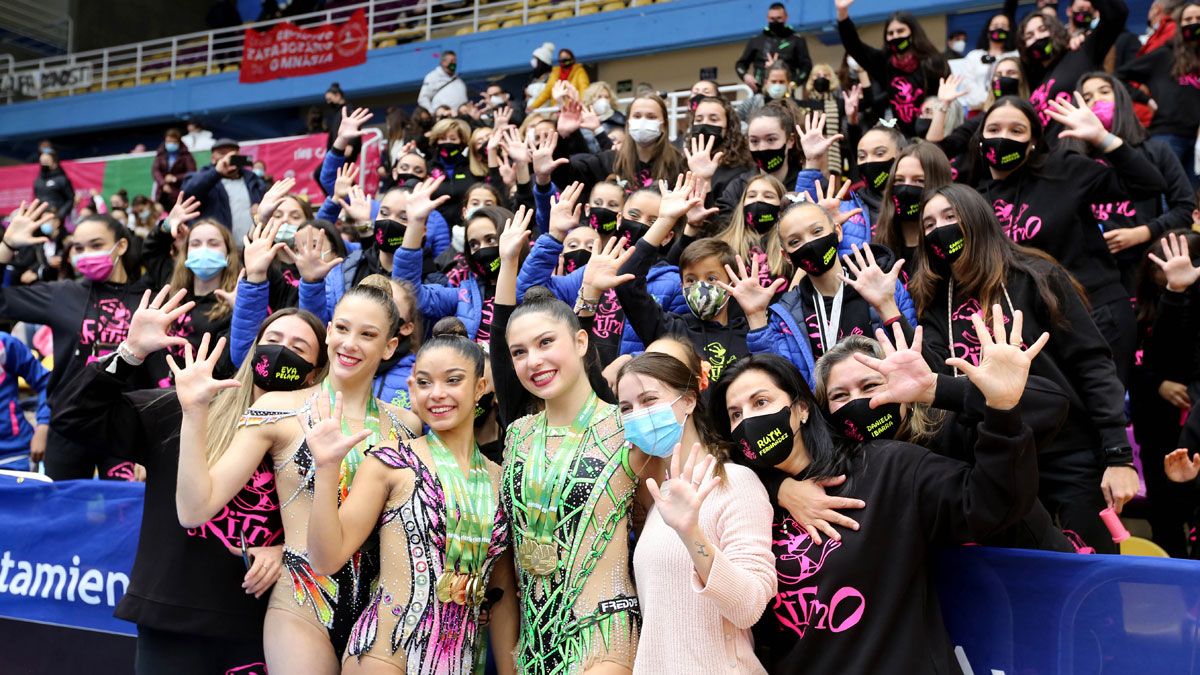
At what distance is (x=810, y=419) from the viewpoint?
3.37 meters

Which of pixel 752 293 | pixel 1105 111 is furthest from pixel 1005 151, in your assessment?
pixel 752 293

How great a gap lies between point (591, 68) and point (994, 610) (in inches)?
647

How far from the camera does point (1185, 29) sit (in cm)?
752

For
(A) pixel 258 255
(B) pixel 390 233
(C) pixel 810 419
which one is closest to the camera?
(C) pixel 810 419

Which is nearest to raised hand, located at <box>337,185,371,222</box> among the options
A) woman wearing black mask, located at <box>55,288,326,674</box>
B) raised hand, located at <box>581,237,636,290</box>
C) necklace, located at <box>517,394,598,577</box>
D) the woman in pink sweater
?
raised hand, located at <box>581,237,636,290</box>

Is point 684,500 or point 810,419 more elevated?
point 810,419

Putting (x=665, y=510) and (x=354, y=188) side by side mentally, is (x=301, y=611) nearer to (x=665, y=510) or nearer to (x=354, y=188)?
(x=665, y=510)

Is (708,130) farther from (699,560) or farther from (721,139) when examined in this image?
(699,560)

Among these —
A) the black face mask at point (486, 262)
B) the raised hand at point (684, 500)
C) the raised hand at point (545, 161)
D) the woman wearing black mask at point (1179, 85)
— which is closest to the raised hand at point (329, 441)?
the raised hand at point (684, 500)

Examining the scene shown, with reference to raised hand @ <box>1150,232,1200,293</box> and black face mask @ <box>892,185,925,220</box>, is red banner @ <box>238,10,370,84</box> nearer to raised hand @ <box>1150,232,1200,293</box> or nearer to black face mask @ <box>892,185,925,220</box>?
black face mask @ <box>892,185,925,220</box>

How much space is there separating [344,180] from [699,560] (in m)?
5.17

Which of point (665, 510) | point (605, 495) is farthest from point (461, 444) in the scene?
point (665, 510)

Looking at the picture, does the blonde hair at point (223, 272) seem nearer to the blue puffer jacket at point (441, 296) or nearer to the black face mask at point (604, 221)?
the blue puffer jacket at point (441, 296)

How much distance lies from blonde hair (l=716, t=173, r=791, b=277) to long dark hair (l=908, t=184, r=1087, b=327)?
→ 1.26 metres
